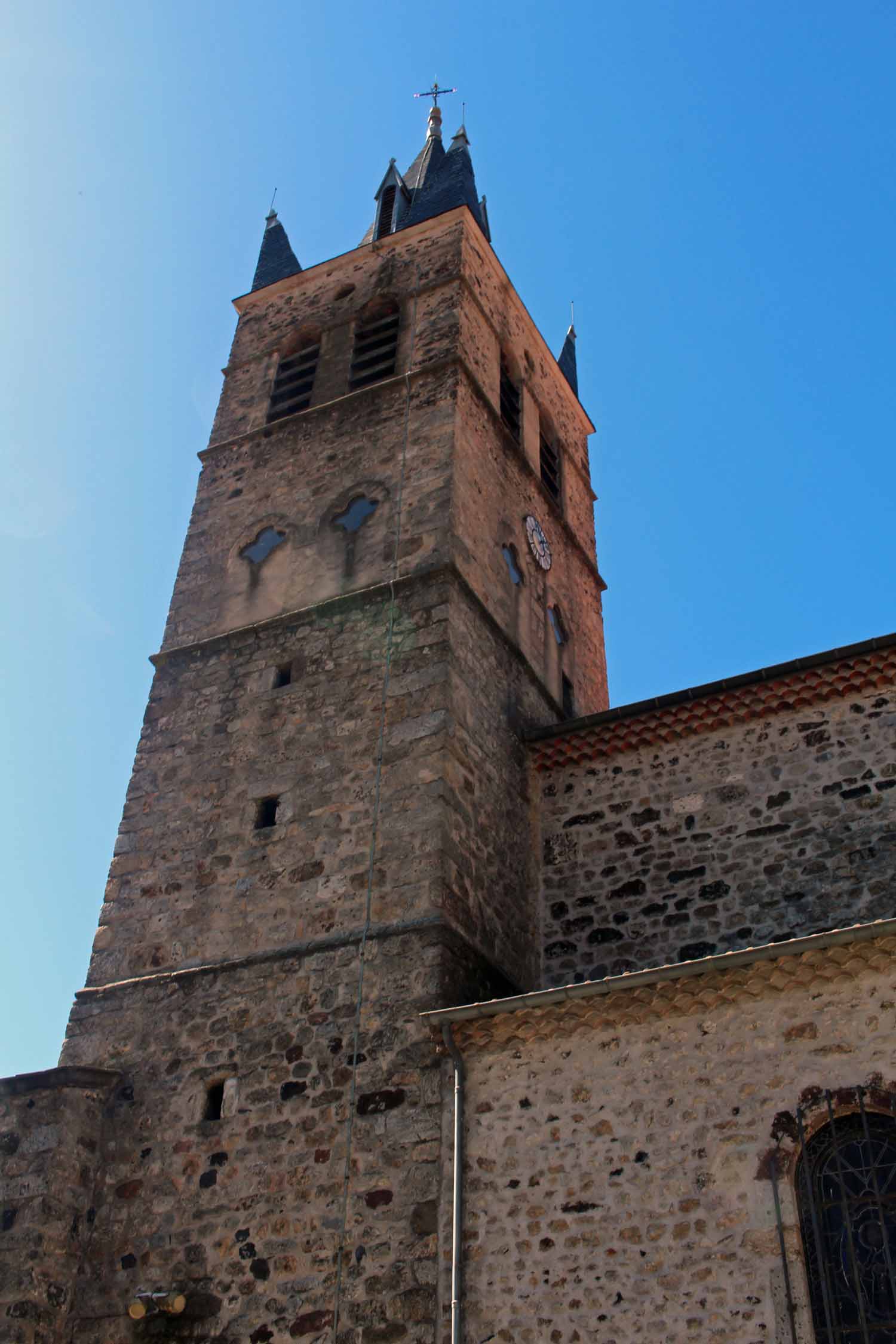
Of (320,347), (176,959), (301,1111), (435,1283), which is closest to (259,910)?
(176,959)

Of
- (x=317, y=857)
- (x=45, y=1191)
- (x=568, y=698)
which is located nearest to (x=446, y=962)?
(x=317, y=857)

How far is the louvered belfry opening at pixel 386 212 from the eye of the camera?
18188 mm

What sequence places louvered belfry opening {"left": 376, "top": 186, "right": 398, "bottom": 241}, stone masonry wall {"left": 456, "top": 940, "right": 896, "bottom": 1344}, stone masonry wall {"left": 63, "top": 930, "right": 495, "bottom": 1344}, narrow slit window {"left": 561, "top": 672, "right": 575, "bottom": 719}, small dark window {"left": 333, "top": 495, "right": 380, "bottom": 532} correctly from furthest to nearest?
louvered belfry opening {"left": 376, "top": 186, "right": 398, "bottom": 241}
narrow slit window {"left": 561, "top": 672, "right": 575, "bottom": 719}
small dark window {"left": 333, "top": 495, "right": 380, "bottom": 532}
stone masonry wall {"left": 63, "top": 930, "right": 495, "bottom": 1344}
stone masonry wall {"left": 456, "top": 940, "right": 896, "bottom": 1344}

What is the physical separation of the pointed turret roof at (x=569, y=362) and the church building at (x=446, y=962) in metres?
3.87

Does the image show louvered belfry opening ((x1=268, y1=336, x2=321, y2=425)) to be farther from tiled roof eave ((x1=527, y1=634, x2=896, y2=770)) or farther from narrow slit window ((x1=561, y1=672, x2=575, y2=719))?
tiled roof eave ((x1=527, y1=634, x2=896, y2=770))

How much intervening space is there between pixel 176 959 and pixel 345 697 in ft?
8.42

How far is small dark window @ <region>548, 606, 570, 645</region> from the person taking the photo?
46.0 ft

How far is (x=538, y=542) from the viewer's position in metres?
14.2

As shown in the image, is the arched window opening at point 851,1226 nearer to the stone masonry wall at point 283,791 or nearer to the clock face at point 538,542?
the stone masonry wall at point 283,791

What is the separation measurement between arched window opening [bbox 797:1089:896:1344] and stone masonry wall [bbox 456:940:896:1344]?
4.1 inches

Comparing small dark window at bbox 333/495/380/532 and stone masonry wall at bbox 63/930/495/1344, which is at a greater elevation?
small dark window at bbox 333/495/380/532

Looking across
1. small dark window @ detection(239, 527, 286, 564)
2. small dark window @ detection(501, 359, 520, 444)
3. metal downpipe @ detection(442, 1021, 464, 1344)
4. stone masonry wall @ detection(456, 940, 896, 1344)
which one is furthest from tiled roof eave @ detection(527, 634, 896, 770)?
→ small dark window @ detection(501, 359, 520, 444)

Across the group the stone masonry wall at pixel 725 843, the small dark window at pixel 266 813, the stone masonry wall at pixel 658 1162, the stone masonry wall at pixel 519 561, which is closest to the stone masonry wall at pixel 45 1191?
the small dark window at pixel 266 813

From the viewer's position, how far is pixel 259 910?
10.0 metres
